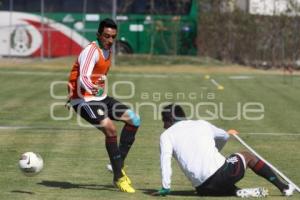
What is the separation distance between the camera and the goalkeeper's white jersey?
10922 mm

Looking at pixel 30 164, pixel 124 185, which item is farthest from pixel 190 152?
pixel 30 164

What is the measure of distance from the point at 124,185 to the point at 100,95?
1186mm

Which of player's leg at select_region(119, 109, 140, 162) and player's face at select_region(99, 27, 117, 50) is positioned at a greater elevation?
player's face at select_region(99, 27, 117, 50)

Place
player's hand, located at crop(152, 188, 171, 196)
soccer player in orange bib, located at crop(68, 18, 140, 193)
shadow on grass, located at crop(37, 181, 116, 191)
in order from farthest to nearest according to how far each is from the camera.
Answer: shadow on grass, located at crop(37, 181, 116, 191), soccer player in orange bib, located at crop(68, 18, 140, 193), player's hand, located at crop(152, 188, 171, 196)

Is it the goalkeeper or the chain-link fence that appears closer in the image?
the goalkeeper

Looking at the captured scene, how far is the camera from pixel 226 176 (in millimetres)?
10969

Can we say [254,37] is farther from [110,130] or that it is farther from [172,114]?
[172,114]

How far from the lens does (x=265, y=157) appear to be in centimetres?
1540

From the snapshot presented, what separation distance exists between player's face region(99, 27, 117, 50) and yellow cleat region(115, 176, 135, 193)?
5.29 feet

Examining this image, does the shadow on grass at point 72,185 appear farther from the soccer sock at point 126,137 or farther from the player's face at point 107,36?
the player's face at point 107,36

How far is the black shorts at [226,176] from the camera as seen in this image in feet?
36.0

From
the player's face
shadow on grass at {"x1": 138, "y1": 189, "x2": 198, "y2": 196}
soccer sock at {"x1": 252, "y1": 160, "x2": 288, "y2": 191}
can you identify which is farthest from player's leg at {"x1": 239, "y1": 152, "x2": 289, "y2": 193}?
the player's face

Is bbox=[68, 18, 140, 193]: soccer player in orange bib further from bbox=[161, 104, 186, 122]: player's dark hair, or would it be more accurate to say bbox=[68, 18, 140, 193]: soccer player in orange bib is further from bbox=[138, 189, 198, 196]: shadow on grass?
bbox=[161, 104, 186, 122]: player's dark hair

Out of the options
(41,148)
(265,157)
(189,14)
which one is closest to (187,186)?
(265,157)
